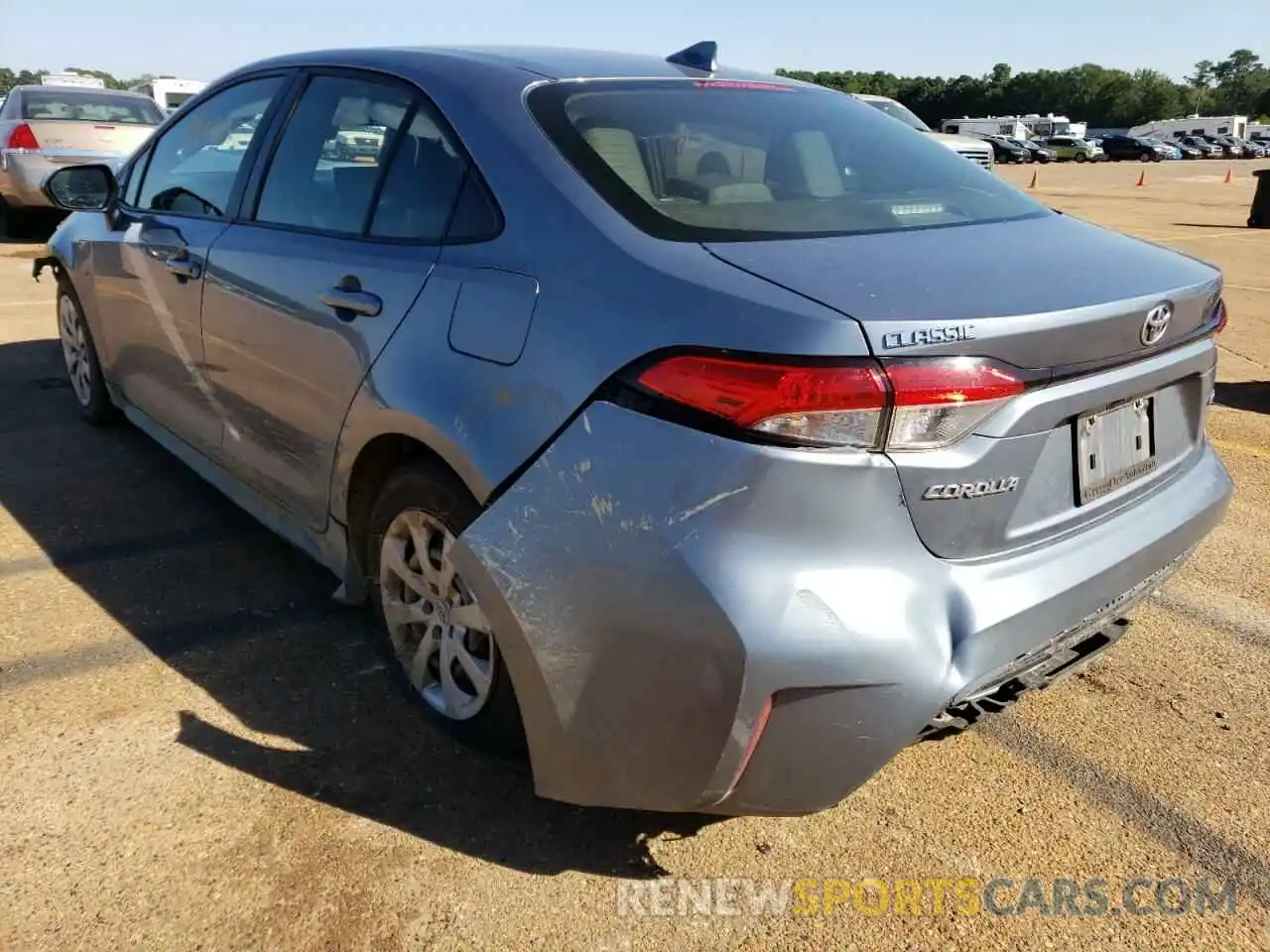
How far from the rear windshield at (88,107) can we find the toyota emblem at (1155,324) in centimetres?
1170

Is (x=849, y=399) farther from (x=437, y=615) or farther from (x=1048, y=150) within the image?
(x=1048, y=150)

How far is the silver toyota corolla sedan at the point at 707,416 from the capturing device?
1.83 meters

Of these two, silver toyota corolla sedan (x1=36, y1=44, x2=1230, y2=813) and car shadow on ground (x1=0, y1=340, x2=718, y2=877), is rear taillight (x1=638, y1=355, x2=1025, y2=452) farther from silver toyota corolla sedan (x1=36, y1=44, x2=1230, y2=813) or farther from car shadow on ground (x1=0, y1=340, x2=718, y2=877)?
car shadow on ground (x1=0, y1=340, x2=718, y2=877)

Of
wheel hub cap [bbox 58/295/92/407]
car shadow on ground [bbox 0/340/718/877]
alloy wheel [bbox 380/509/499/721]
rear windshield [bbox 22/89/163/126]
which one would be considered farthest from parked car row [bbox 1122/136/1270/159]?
alloy wheel [bbox 380/509/499/721]

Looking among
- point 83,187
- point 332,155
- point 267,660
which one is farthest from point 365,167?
point 83,187

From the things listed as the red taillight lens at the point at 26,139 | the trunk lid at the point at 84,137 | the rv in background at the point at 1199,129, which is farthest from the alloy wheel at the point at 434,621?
the rv in background at the point at 1199,129

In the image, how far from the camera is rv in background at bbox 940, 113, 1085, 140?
66.4 metres

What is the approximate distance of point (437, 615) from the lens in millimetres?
2637

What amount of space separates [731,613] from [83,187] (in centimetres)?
384

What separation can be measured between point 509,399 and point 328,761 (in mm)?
1116

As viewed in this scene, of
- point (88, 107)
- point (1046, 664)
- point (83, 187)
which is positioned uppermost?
point (88, 107)

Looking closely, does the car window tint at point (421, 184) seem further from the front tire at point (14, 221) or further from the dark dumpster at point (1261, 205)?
the dark dumpster at point (1261, 205)

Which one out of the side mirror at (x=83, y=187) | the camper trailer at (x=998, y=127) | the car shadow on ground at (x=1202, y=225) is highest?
the camper trailer at (x=998, y=127)

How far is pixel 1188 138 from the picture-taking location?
233ft
